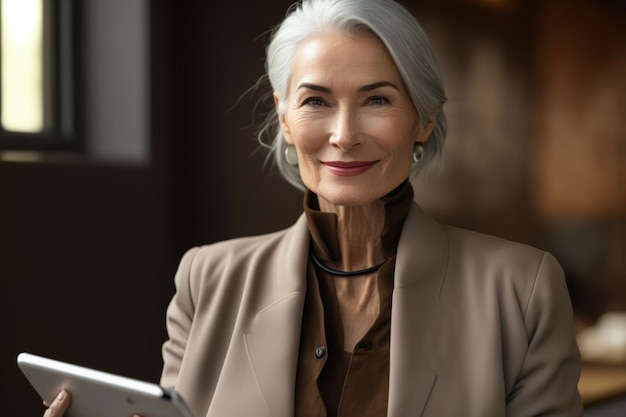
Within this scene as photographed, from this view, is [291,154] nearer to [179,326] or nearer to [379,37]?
[379,37]

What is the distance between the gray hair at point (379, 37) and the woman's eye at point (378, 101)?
5 centimetres

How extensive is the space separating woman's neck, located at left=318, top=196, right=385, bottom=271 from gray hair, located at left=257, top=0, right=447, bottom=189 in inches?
7.7

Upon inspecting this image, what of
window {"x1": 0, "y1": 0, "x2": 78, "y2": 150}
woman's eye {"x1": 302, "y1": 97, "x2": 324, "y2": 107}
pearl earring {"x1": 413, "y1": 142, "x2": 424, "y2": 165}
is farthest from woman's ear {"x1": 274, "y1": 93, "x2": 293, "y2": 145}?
window {"x1": 0, "y1": 0, "x2": 78, "y2": 150}

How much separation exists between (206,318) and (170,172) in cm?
167

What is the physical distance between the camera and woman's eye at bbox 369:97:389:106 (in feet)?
5.08

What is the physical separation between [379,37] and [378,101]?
0.11 metres

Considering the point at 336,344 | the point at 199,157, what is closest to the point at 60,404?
the point at 336,344

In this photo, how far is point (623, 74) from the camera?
4465 mm

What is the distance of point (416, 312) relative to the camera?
5.09 feet

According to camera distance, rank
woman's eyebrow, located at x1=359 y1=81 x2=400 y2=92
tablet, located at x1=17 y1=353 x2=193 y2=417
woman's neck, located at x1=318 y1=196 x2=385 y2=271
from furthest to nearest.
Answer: woman's neck, located at x1=318 y1=196 x2=385 y2=271, woman's eyebrow, located at x1=359 y1=81 x2=400 y2=92, tablet, located at x1=17 y1=353 x2=193 y2=417

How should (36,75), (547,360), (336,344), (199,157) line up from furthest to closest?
(199,157) < (36,75) < (336,344) < (547,360)

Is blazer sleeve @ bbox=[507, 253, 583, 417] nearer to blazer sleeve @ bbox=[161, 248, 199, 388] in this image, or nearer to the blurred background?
blazer sleeve @ bbox=[161, 248, 199, 388]

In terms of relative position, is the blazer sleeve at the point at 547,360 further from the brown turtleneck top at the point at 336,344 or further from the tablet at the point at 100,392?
the tablet at the point at 100,392

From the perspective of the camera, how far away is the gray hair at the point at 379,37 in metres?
1.52
